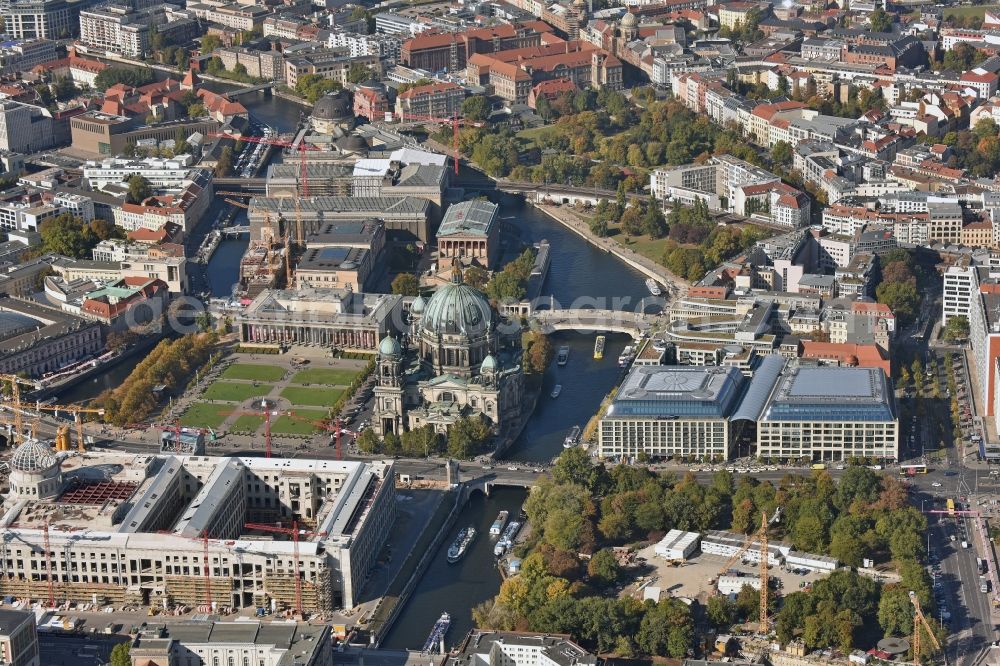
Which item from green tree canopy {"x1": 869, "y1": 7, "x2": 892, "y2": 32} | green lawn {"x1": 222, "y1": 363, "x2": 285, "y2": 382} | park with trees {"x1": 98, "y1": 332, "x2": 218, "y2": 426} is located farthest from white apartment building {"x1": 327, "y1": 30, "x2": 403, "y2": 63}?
green lawn {"x1": 222, "y1": 363, "x2": 285, "y2": 382}

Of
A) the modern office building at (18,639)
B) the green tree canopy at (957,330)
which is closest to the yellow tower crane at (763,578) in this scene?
the modern office building at (18,639)

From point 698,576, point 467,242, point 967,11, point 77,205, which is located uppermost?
point 967,11

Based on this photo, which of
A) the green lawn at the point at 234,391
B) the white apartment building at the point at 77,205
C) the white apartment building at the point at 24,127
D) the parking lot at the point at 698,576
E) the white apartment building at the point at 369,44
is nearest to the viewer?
the parking lot at the point at 698,576

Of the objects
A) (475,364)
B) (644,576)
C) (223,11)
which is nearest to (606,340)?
(475,364)

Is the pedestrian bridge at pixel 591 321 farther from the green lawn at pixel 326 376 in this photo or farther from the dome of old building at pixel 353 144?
the dome of old building at pixel 353 144

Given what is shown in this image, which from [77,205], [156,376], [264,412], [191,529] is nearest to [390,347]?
[264,412]

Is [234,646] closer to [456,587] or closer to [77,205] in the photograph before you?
[456,587]
